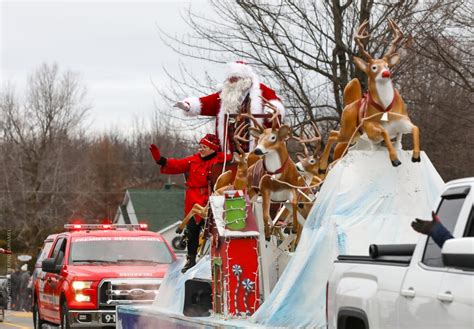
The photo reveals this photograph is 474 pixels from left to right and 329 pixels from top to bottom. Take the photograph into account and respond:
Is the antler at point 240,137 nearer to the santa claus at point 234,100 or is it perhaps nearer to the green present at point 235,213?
the santa claus at point 234,100

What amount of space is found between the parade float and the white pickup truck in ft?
5.90

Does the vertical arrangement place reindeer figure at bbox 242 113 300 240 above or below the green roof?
above

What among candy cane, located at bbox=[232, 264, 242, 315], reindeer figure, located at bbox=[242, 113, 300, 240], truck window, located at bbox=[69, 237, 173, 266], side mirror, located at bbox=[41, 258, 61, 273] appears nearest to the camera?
candy cane, located at bbox=[232, 264, 242, 315]

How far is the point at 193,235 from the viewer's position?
41.8 ft

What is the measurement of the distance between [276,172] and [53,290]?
8223 mm

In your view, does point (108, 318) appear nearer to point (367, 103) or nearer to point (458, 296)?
point (367, 103)

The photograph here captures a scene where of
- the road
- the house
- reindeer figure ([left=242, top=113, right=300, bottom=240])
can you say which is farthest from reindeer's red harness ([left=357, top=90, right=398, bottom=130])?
the house

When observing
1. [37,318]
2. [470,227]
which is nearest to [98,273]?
[37,318]

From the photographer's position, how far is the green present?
1088cm

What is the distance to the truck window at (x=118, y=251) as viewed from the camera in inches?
709

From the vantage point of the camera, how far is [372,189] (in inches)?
388

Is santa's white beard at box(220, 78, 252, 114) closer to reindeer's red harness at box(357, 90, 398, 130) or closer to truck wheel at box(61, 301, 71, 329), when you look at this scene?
reindeer's red harness at box(357, 90, 398, 130)

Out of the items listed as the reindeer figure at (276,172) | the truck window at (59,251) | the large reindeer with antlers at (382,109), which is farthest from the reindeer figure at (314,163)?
the truck window at (59,251)

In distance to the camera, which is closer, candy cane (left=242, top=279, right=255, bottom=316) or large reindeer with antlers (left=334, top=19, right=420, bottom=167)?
large reindeer with antlers (left=334, top=19, right=420, bottom=167)
